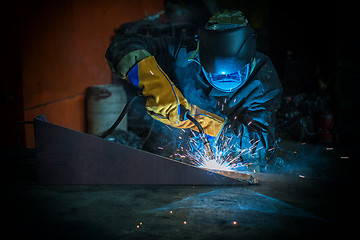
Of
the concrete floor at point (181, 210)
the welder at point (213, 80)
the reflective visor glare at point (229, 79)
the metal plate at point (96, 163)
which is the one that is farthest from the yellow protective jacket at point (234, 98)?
the metal plate at point (96, 163)

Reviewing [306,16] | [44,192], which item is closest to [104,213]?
[44,192]

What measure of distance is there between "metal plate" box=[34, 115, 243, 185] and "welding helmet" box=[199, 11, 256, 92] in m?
0.77

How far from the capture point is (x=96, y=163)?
212 cm

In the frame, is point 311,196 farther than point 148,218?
Yes

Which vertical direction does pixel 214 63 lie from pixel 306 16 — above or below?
below

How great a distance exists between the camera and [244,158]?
8.99 feet

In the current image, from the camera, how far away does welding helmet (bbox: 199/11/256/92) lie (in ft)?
7.72

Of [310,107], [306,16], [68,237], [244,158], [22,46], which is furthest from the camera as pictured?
[306,16]

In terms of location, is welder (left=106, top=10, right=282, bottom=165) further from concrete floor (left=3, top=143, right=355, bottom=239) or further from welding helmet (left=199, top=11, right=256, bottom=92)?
concrete floor (left=3, top=143, right=355, bottom=239)

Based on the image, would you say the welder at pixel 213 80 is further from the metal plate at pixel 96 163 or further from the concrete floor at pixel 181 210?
the concrete floor at pixel 181 210

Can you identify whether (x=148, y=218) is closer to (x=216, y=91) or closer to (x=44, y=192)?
(x=44, y=192)

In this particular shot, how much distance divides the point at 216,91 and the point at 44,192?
159cm

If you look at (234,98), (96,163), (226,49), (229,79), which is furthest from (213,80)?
(96,163)

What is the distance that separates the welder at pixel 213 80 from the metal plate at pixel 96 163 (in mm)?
454
